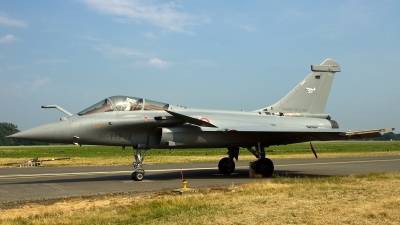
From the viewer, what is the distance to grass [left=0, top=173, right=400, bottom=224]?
6723mm

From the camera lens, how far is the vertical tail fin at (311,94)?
59.2ft

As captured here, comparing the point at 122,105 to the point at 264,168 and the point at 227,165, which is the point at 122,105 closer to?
the point at 227,165

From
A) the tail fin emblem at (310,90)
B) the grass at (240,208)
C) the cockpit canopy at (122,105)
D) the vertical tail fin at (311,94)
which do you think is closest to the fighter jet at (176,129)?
the cockpit canopy at (122,105)

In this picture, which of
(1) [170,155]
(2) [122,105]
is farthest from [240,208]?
(1) [170,155]

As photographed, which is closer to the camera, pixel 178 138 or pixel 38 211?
pixel 38 211

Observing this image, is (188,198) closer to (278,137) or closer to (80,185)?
(80,185)

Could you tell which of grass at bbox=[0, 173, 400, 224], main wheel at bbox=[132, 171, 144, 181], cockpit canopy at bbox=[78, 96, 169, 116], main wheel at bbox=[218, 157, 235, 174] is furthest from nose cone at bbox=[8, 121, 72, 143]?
main wheel at bbox=[218, 157, 235, 174]

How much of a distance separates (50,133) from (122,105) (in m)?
2.61

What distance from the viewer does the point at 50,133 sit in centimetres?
1252

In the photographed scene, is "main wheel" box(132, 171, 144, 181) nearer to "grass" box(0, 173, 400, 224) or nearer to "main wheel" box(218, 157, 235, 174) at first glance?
"grass" box(0, 173, 400, 224)

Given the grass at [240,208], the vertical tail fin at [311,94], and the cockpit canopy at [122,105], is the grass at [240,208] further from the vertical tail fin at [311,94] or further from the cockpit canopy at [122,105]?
the vertical tail fin at [311,94]

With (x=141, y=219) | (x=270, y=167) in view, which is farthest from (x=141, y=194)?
(x=270, y=167)

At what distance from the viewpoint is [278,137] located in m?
16.0

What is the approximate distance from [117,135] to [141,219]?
719 centimetres
